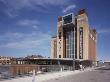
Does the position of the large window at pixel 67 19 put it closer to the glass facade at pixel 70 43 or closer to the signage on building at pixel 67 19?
the signage on building at pixel 67 19

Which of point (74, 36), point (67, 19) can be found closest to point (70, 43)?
point (74, 36)

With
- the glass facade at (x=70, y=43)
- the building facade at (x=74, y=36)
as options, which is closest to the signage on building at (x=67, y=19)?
the building facade at (x=74, y=36)

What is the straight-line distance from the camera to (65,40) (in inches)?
5497

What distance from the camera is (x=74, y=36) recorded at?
440 ft

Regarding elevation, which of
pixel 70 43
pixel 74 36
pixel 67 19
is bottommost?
pixel 70 43

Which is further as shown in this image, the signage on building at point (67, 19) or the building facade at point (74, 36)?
the signage on building at point (67, 19)

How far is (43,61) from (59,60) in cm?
1224

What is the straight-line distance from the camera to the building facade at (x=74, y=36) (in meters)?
129

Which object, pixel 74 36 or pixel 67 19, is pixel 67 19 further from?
pixel 74 36

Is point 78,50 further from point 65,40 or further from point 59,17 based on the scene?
point 59,17

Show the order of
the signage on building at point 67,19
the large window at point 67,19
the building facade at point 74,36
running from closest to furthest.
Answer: the building facade at point 74,36 < the signage on building at point 67,19 < the large window at point 67,19

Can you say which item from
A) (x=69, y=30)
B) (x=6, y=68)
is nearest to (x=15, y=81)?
(x=6, y=68)

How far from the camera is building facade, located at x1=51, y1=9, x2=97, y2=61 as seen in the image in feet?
423

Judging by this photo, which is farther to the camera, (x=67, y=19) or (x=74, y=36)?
(x=67, y=19)
